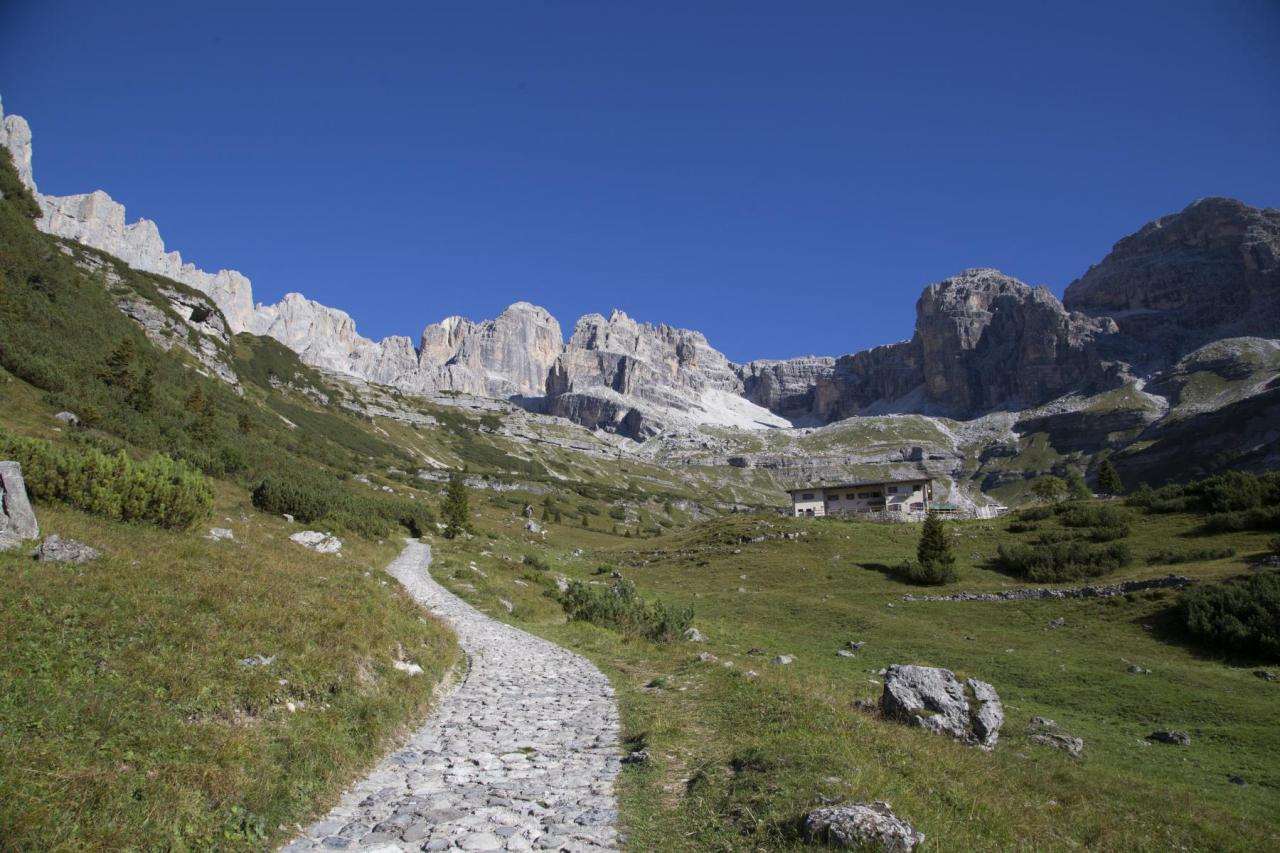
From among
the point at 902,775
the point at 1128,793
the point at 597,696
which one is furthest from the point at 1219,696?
the point at 597,696

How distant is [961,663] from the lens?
2658cm

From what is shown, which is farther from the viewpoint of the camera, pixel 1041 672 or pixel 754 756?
pixel 1041 672

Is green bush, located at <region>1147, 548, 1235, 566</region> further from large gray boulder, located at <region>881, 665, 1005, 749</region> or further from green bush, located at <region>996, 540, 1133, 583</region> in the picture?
large gray boulder, located at <region>881, 665, 1005, 749</region>

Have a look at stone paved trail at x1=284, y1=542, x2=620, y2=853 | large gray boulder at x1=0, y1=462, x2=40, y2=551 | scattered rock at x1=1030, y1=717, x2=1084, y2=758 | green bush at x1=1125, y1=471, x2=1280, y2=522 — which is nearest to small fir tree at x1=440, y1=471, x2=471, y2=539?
large gray boulder at x1=0, y1=462, x2=40, y2=551

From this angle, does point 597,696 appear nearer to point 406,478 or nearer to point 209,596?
point 209,596

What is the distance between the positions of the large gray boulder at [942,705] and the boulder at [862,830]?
737cm

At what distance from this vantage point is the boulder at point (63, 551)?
38.2 ft

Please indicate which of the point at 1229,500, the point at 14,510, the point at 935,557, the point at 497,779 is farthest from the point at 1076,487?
the point at 14,510

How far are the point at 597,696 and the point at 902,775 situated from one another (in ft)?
22.5

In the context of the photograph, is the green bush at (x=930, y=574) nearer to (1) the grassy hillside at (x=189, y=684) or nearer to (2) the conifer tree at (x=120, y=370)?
(1) the grassy hillside at (x=189, y=684)

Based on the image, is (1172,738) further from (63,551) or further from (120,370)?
(120,370)

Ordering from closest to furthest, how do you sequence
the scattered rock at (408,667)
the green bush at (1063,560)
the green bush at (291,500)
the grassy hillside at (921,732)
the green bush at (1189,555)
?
the grassy hillside at (921,732) < the scattered rock at (408,667) < the green bush at (291,500) < the green bush at (1189,555) < the green bush at (1063,560)

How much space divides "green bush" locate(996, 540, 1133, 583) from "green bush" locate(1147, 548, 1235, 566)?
1472 millimetres

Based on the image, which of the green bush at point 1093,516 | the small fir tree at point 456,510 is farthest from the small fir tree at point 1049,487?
the small fir tree at point 456,510
